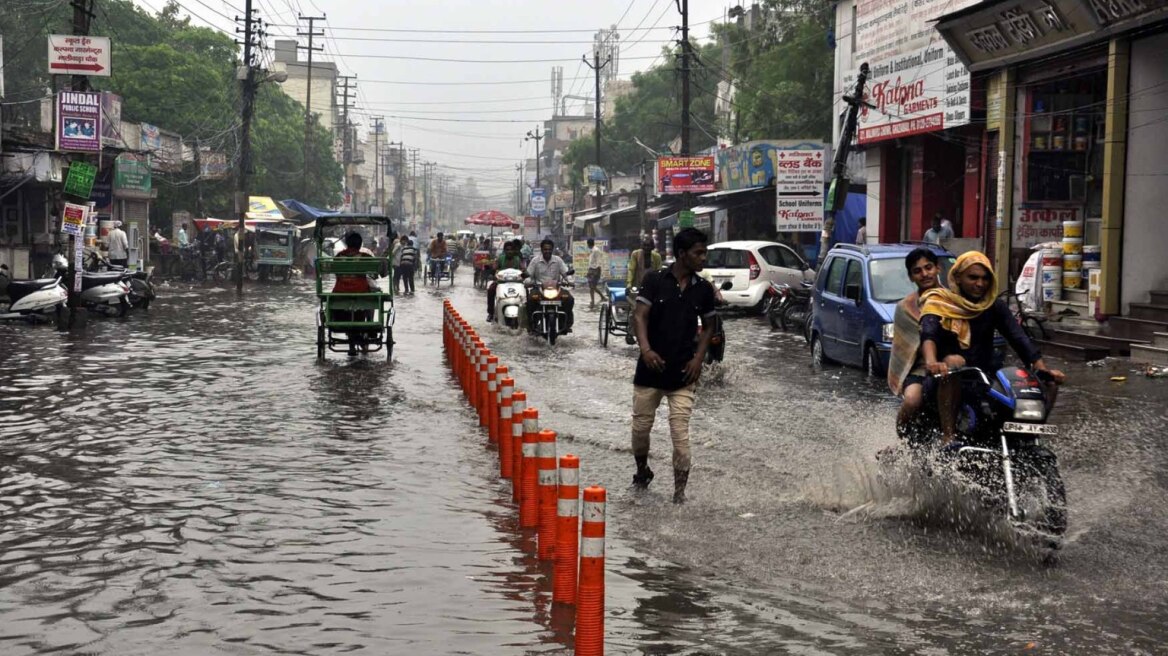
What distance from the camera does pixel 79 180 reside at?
22.2 meters

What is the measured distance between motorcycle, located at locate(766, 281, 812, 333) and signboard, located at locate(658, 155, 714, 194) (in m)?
20.5

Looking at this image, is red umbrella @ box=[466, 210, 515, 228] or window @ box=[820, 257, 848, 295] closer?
window @ box=[820, 257, 848, 295]

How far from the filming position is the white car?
2753 cm

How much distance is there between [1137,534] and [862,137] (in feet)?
81.4

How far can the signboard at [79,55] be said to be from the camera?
2184cm

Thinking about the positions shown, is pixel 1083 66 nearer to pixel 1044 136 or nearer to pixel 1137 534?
pixel 1044 136

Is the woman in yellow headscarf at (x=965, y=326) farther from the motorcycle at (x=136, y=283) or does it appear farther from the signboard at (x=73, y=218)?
the motorcycle at (x=136, y=283)

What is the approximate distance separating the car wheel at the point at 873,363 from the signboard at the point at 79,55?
13800 mm

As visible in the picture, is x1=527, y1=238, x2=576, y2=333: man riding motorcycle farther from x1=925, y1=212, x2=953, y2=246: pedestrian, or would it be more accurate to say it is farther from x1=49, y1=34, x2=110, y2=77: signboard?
x1=925, y1=212, x2=953, y2=246: pedestrian

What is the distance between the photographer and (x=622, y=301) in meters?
21.4

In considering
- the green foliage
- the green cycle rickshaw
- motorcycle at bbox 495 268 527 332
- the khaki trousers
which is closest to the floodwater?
the khaki trousers

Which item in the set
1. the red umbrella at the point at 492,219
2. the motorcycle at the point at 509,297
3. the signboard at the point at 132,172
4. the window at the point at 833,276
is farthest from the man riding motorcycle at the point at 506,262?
the red umbrella at the point at 492,219

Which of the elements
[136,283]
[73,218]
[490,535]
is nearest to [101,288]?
[136,283]

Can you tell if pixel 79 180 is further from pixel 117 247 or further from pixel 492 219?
pixel 492 219
